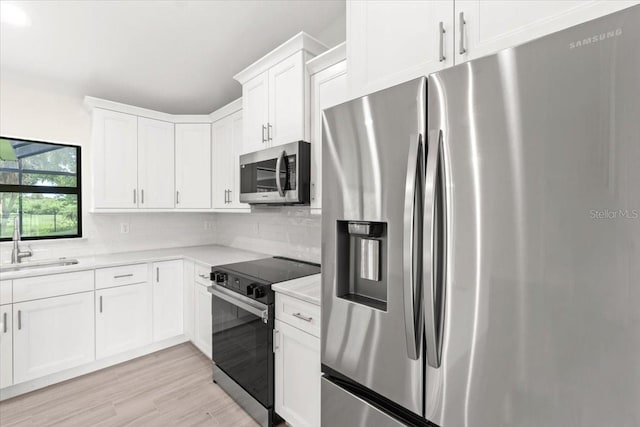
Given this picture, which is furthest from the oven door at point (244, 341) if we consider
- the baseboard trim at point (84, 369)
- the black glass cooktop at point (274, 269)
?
the baseboard trim at point (84, 369)

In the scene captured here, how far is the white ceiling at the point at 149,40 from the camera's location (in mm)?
2049

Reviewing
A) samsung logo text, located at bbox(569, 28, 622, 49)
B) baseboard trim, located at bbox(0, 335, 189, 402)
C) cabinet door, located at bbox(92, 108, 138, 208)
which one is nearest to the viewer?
samsung logo text, located at bbox(569, 28, 622, 49)

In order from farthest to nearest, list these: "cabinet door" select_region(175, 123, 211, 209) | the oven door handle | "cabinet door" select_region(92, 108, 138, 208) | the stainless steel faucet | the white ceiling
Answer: "cabinet door" select_region(175, 123, 211, 209), "cabinet door" select_region(92, 108, 138, 208), the stainless steel faucet, the white ceiling, the oven door handle

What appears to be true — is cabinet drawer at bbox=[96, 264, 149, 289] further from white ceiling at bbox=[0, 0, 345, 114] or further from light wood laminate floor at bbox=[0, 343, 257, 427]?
white ceiling at bbox=[0, 0, 345, 114]

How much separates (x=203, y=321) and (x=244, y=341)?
0.93 meters

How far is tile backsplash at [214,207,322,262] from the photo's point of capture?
8.80 feet

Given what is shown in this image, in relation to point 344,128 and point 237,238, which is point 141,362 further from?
point 344,128

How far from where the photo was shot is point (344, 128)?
3.87 feet

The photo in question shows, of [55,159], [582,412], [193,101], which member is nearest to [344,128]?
[582,412]

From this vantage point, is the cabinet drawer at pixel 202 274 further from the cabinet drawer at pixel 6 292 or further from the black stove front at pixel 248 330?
the cabinet drawer at pixel 6 292

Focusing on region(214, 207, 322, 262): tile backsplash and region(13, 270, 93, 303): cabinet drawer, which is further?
region(214, 207, 322, 262): tile backsplash

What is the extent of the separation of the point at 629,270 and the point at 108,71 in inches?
142

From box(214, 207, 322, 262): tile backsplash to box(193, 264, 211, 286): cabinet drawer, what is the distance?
25.6 inches

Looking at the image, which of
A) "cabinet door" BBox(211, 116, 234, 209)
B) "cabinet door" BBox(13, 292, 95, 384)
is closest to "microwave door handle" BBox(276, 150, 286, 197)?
"cabinet door" BBox(211, 116, 234, 209)
